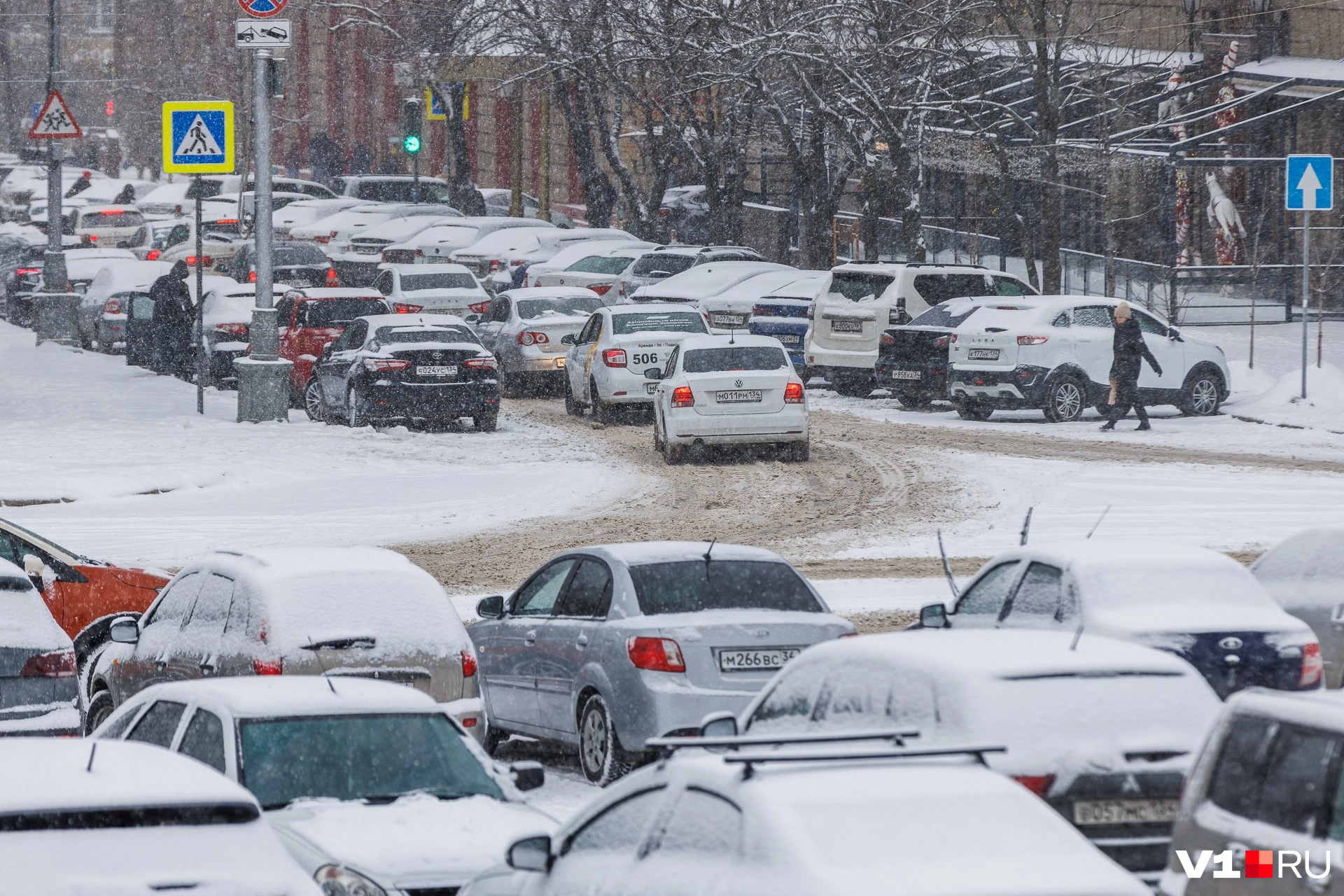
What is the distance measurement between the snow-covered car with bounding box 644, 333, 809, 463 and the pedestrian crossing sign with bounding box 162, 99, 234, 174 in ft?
20.5

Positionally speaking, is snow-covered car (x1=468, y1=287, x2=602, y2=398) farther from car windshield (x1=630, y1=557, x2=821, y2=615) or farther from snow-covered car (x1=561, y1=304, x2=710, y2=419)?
car windshield (x1=630, y1=557, x2=821, y2=615)

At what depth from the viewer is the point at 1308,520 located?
676 inches

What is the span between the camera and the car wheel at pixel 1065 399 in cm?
2469

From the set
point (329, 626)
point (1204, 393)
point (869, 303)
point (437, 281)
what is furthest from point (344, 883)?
point (437, 281)

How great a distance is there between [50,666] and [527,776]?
10.5 ft

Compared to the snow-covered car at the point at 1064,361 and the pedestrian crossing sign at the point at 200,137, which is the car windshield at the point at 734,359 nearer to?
the snow-covered car at the point at 1064,361

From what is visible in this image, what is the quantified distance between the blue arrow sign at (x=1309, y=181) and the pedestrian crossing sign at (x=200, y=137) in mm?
12618

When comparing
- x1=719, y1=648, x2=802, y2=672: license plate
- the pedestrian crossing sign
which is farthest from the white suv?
x1=719, y1=648, x2=802, y2=672: license plate

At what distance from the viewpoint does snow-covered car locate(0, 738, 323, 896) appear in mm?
4328

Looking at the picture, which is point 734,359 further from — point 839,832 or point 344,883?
point 839,832

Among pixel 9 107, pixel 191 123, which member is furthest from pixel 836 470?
pixel 9 107

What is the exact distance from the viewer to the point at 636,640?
31.7ft

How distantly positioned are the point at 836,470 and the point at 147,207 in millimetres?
44089

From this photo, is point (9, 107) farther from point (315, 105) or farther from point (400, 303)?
point (400, 303)
